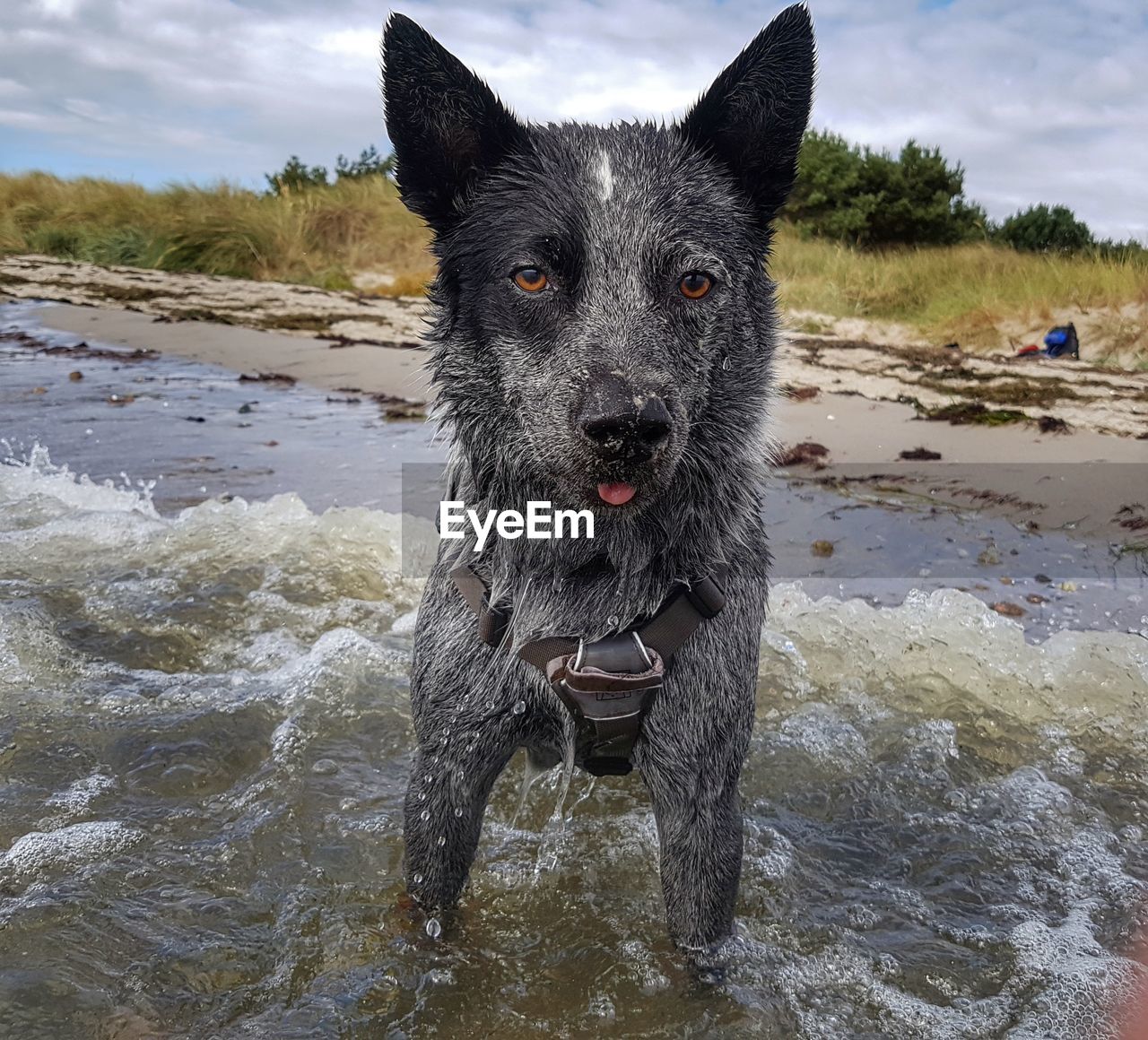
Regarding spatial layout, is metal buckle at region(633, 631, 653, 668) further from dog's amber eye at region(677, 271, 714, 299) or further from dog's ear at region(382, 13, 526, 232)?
dog's ear at region(382, 13, 526, 232)

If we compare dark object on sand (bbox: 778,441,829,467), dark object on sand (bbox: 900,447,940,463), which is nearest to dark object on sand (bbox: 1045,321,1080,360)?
dark object on sand (bbox: 900,447,940,463)

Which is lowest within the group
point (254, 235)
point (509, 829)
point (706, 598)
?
point (509, 829)

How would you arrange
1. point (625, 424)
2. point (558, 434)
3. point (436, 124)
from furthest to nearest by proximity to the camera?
1. point (436, 124)
2. point (558, 434)
3. point (625, 424)

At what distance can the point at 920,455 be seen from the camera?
7172 millimetres

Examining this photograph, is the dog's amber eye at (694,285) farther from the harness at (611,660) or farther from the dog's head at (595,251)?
the harness at (611,660)

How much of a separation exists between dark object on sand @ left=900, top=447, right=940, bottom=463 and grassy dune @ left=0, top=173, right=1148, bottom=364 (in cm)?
440

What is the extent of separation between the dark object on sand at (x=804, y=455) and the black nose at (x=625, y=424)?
505cm

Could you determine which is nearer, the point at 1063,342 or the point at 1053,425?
the point at 1053,425

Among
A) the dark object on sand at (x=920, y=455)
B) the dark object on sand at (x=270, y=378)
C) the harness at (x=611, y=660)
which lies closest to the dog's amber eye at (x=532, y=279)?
the harness at (x=611, y=660)

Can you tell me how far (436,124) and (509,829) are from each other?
2.35m

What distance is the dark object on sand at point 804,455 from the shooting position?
716cm

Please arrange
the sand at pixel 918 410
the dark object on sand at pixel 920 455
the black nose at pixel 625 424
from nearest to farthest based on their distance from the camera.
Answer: the black nose at pixel 625 424 < the sand at pixel 918 410 < the dark object on sand at pixel 920 455

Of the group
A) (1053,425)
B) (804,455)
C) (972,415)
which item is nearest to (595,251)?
(804,455)

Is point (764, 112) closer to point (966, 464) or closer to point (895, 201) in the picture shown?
point (966, 464)
